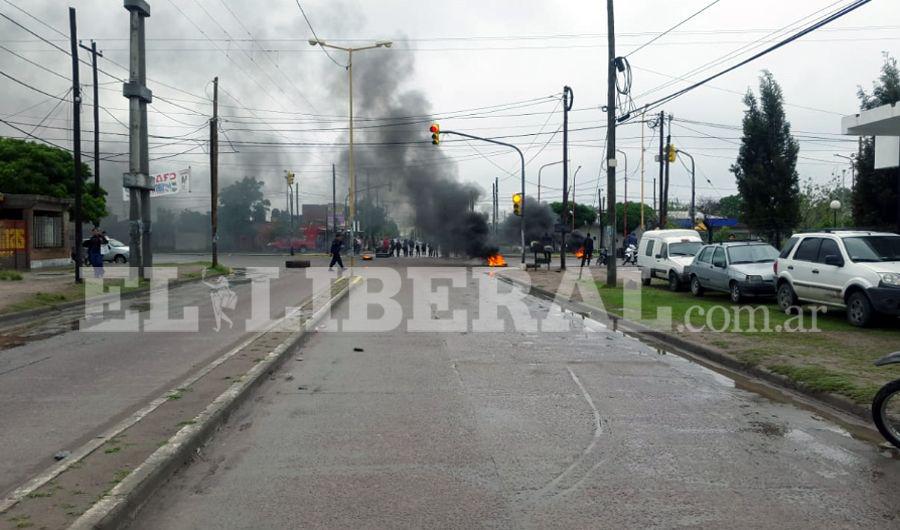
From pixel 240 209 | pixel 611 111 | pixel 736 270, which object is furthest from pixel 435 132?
pixel 240 209

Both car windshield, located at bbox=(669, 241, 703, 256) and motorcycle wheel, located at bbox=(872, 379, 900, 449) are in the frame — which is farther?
car windshield, located at bbox=(669, 241, 703, 256)

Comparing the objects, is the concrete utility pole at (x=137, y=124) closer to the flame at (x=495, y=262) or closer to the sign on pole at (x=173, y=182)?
the sign on pole at (x=173, y=182)

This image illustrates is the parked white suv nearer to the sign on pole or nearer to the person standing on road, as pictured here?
the person standing on road

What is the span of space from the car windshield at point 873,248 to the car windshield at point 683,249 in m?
8.49

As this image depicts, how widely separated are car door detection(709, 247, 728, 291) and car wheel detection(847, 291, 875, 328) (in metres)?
4.57

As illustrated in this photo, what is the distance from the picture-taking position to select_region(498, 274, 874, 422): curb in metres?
6.85

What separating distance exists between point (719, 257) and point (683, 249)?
4.25 metres

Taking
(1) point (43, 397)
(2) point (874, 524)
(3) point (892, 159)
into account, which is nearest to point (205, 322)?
(1) point (43, 397)

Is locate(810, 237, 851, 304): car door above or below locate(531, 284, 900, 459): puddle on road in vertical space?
above

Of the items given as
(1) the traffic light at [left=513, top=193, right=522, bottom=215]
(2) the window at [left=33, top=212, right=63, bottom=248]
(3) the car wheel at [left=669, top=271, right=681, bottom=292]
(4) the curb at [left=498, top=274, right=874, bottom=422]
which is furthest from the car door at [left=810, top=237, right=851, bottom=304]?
(2) the window at [left=33, top=212, right=63, bottom=248]

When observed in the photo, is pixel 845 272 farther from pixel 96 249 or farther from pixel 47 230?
pixel 47 230

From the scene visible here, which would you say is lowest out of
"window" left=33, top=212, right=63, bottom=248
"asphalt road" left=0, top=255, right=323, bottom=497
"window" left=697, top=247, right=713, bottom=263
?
"asphalt road" left=0, top=255, right=323, bottom=497

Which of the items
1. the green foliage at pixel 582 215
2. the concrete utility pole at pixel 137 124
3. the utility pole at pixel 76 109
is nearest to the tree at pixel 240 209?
the green foliage at pixel 582 215

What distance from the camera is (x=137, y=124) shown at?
84.7 feet
